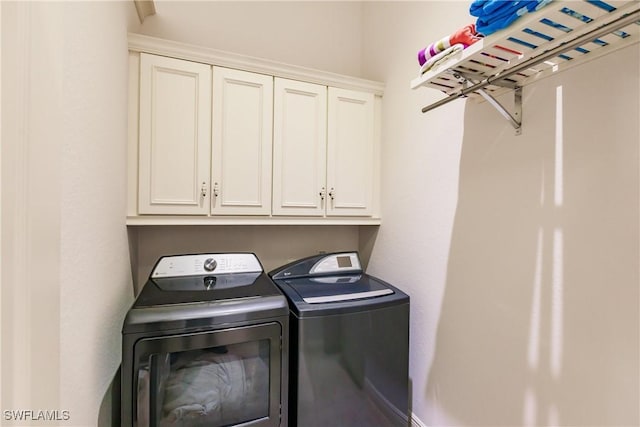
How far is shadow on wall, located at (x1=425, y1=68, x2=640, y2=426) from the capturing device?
2.56 ft

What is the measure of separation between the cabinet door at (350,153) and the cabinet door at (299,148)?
0.05 m

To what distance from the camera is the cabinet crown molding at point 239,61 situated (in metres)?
1.37

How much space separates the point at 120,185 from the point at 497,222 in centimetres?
155

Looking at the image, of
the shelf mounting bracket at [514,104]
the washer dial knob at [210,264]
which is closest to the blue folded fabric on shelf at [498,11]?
the shelf mounting bracket at [514,104]

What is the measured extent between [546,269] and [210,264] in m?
1.43

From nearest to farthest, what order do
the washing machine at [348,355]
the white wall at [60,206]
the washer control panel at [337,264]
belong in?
1. the white wall at [60,206]
2. the washing machine at [348,355]
3. the washer control panel at [337,264]

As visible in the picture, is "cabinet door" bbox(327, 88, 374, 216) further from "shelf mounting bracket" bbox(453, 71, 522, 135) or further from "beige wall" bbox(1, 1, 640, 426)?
"shelf mounting bracket" bbox(453, 71, 522, 135)

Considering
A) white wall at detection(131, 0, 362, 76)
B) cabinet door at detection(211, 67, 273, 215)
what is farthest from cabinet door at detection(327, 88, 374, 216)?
white wall at detection(131, 0, 362, 76)

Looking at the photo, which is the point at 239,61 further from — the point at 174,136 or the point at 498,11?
the point at 498,11

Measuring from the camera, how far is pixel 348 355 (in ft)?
4.29

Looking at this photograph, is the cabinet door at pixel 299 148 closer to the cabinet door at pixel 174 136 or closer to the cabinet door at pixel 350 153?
the cabinet door at pixel 350 153

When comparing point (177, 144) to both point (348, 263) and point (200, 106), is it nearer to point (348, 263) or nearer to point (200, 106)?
point (200, 106)


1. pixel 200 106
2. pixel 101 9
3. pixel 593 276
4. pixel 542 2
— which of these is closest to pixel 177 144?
pixel 200 106

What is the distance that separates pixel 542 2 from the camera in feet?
2.12
